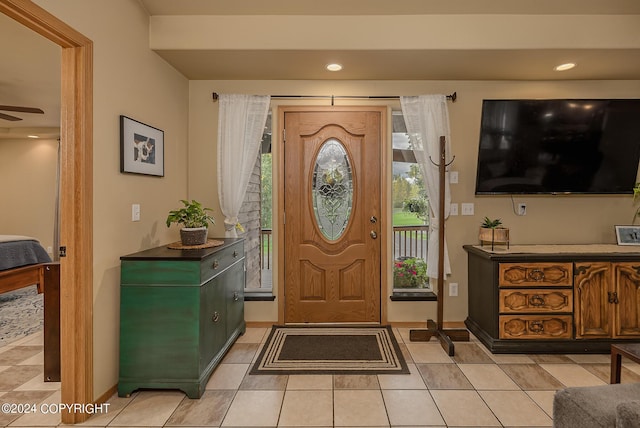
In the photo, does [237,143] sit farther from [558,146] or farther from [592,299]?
[592,299]

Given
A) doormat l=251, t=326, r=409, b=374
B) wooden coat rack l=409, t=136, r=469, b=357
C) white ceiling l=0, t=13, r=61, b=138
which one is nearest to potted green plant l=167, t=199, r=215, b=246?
doormat l=251, t=326, r=409, b=374

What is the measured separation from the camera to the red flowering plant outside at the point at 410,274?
3852 millimetres

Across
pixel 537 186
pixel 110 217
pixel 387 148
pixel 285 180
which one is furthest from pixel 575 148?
pixel 110 217

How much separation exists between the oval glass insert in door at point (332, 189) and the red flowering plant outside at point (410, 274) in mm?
785

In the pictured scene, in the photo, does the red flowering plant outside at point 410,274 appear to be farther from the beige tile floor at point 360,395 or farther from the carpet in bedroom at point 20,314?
the carpet in bedroom at point 20,314

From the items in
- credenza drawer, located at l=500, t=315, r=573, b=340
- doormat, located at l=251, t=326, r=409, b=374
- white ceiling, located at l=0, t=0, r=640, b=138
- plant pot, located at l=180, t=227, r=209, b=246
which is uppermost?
white ceiling, located at l=0, t=0, r=640, b=138

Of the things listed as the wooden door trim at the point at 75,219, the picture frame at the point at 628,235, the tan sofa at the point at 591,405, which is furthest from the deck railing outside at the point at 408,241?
the tan sofa at the point at 591,405

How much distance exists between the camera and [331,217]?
366cm

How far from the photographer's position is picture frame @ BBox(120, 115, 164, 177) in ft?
8.04

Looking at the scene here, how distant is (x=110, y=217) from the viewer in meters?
2.33

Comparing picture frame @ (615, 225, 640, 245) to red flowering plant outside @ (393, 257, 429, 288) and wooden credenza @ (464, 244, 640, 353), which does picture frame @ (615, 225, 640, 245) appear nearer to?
wooden credenza @ (464, 244, 640, 353)

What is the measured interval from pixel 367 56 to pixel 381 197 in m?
1.32

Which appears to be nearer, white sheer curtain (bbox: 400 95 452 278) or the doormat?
the doormat

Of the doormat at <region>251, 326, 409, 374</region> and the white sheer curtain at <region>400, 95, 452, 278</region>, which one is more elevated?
the white sheer curtain at <region>400, 95, 452, 278</region>
